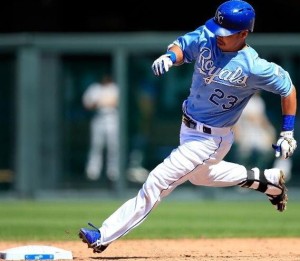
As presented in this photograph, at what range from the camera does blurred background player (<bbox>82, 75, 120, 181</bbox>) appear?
16.1 metres

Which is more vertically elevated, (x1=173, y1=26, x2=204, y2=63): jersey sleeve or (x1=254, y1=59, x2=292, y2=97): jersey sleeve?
(x1=173, y1=26, x2=204, y2=63): jersey sleeve

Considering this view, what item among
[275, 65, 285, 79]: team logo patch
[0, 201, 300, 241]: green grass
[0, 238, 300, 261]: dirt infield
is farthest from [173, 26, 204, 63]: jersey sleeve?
[0, 201, 300, 241]: green grass

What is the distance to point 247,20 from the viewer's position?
7.76 m

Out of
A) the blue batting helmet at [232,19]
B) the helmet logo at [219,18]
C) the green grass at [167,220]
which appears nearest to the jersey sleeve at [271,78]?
the blue batting helmet at [232,19]

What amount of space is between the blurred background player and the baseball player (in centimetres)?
790

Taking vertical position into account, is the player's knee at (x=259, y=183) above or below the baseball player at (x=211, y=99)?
below

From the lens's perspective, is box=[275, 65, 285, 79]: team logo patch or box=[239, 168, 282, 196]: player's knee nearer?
box=[275, 65, 285, 79]: team logo patch

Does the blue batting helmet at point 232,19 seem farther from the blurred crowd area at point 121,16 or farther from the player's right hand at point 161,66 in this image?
the blurred crowd area at point 121,16

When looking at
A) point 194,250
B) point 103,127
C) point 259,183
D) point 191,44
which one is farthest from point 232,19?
point 103,127

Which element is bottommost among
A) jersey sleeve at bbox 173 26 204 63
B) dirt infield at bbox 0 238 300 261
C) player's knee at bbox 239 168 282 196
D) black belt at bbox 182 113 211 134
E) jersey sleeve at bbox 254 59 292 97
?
dirt infield at bbox 0 238 300 261

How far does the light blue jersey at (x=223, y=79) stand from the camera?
25.6 feet

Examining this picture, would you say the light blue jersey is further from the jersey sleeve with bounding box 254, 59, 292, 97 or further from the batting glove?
the batting glove

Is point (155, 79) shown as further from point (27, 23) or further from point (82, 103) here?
point (27, 23)

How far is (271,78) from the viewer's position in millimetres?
7801
